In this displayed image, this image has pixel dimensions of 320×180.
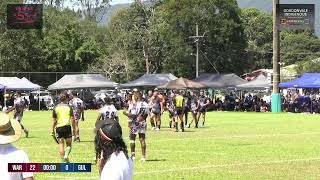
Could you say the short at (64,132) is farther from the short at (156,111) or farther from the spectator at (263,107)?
the spectator at (263,107)

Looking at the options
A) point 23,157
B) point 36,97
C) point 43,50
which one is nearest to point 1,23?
point 43,50

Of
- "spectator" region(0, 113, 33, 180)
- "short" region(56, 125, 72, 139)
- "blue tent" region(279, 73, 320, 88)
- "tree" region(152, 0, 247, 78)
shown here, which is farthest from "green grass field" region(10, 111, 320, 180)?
"tree" region(152, 0, 247, 78)

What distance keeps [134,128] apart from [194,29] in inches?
2693

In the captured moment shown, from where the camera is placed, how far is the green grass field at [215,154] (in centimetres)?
1580

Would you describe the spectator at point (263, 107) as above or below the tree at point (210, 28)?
below

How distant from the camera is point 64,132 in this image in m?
17.4

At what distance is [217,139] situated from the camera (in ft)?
84.8

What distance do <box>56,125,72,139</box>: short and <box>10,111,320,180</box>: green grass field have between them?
34.1 inches

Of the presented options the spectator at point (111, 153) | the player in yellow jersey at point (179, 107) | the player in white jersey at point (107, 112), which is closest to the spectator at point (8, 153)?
the spectator at point (111, 153)

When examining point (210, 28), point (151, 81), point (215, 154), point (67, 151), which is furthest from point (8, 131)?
point (210, 28)
